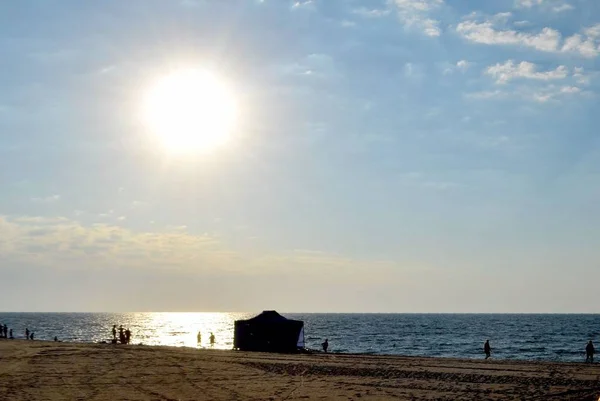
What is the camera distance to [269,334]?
53000 millimetres

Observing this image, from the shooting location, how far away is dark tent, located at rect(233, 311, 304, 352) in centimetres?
5222

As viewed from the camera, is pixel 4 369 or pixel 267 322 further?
pixel 267 322

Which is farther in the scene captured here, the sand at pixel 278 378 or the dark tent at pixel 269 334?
the dark tent at pixel 269 334

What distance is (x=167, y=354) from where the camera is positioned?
47.1 meters

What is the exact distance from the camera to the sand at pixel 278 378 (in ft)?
83.1

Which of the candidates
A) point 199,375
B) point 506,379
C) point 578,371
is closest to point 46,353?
point 199,375

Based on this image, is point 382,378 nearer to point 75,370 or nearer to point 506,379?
point 506,379

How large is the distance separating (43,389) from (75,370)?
26.5 ft

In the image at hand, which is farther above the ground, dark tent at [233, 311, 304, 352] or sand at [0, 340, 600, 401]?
dark tent at [233, 311, 304, 352]

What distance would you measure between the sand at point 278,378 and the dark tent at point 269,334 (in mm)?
7656

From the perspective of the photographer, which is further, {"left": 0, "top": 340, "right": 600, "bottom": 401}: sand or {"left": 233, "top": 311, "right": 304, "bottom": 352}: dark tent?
{"left": 233, "top": 311, "right": 304, "bottom": 352}: dark tent

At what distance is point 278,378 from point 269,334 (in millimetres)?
21555

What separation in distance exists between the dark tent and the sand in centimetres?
766

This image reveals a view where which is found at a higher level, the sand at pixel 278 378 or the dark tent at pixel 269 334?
the dark tent at pixel 269 334
